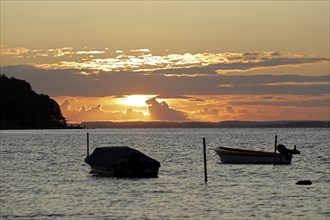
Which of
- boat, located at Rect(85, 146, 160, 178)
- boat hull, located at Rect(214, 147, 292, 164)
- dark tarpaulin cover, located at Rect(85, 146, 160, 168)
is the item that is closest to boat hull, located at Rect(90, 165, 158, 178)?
boat, located at Rect(85, 146, 160, 178)

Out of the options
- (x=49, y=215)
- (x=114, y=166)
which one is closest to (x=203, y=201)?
(x=49, y=215)

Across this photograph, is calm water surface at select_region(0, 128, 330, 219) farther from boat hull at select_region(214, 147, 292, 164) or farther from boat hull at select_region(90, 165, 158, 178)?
boat hull at select_region(214, 147, 292, 164)

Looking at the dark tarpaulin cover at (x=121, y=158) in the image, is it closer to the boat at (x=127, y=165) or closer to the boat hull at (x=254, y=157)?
the boat at (x=127, y=165)

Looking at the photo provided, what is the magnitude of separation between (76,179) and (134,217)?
25991 millimetres

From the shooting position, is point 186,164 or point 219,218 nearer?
point 219,218

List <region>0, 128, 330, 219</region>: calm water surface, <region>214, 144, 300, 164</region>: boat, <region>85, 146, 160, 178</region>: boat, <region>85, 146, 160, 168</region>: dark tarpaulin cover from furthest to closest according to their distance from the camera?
<region>214, 144, 300, 164</region>: boat → <region>85, 146, 160, 168</region>: dark tarpaulin cover → <region>85, 146, 160, 178</region>: boat → <region>0, 128, 330, 219</region>: calm water surface

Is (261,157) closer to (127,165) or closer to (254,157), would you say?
(254,157)

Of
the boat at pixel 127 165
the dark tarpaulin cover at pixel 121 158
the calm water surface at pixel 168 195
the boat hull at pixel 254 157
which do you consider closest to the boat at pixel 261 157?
the boat hull at pixel 254 157

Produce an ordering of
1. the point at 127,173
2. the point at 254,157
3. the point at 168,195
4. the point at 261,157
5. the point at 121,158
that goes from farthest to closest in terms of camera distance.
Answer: the point at 254,157
the point at 261,157
the point at 121,158
the point at 127,173
the point at 168,195

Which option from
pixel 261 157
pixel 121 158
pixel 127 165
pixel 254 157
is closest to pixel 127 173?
pixel 127 165

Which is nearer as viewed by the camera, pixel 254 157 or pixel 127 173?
pixel 127 173

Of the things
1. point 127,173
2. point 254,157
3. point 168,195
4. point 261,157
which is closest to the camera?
point 168,195

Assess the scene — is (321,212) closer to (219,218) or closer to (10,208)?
(219,218)

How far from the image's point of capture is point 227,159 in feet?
304
